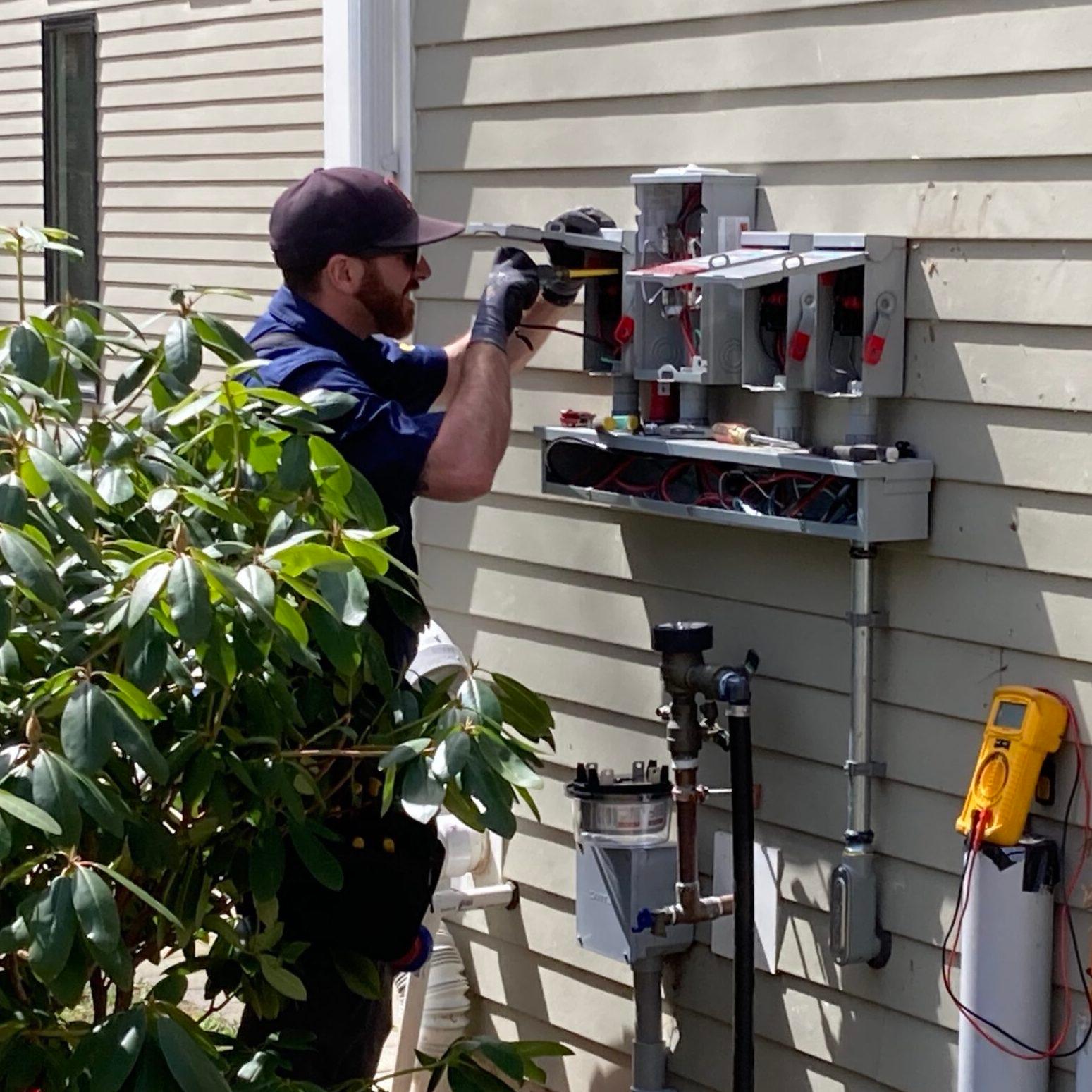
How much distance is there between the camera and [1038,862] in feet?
10.4

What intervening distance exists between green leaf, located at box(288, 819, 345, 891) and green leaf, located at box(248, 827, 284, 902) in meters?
0.03

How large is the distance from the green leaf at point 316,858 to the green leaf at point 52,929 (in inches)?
19.2

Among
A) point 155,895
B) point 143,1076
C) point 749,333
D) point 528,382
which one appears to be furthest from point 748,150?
point 143,1076

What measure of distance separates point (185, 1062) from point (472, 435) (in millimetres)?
1548

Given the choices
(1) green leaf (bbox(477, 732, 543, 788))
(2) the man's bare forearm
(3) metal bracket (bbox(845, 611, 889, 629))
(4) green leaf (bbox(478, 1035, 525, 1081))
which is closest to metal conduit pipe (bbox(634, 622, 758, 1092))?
(3) metal bracket (bbox(845, 611, 889, 629))

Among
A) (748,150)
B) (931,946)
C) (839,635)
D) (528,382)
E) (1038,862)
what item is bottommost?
(931,946)

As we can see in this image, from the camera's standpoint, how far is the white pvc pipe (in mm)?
3180

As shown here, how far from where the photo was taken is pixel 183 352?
2.94 m

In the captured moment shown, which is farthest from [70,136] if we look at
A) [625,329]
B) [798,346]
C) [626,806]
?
[798,346]

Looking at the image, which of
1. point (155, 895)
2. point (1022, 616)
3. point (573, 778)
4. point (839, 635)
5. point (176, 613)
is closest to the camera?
point (176, 613)

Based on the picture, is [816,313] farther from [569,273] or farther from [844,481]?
[569,273]

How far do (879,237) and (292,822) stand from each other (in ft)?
4.95

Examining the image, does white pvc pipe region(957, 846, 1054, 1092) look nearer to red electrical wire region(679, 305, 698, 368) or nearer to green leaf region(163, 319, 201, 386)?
red electrical wire region(679, 305, 698, 368)

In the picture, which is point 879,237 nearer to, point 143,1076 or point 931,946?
point 931,946
